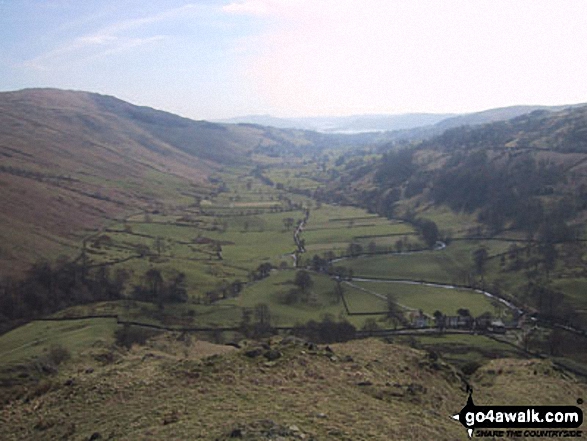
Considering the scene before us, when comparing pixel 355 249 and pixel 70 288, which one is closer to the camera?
pixel 70 288

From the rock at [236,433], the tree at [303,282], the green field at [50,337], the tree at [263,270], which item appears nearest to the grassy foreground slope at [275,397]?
the rock at [236,433]

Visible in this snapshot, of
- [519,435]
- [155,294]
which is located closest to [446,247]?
[155,294]

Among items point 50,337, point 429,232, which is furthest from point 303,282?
point 429,232

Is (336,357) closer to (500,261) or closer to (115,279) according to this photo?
(115,279)

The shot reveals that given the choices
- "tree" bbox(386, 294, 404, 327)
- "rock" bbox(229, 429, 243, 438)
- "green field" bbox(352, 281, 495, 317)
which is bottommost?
"green field" bbox(352, 281, 495, 317)

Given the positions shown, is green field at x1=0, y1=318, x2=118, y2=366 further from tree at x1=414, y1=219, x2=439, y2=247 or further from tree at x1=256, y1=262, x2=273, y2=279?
tree at x1=414, y1=219, x2=439, y2=247

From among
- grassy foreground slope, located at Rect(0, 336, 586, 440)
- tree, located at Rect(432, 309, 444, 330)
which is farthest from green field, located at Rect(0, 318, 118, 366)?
tree, located at Rect(432, 309, 444, 330)

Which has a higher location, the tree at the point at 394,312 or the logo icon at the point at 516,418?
the logo icon at the point at 516,418

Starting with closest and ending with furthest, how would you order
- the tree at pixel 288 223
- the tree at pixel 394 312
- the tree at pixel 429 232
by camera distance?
the tree at pixel 394 312 → the tree at pixel 429 232 → the tree at pixel 288 223

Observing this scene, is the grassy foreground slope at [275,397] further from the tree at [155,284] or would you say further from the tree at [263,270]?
the tree at [263,270]

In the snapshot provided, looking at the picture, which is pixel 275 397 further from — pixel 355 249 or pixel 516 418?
pixel 355 249
